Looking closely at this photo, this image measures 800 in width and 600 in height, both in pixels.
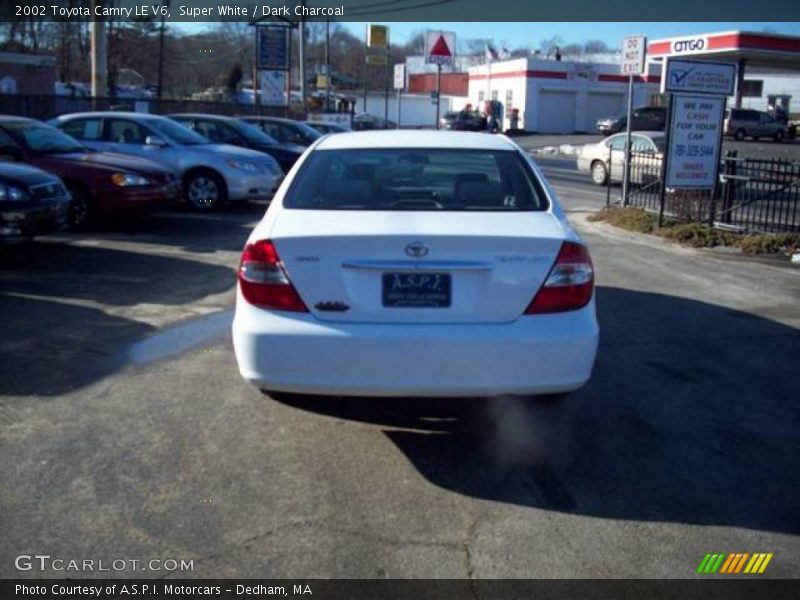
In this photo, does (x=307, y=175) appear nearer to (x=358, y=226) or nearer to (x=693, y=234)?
(x=358, y=226)

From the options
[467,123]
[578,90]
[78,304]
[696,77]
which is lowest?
[78,304]

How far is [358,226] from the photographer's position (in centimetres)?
414

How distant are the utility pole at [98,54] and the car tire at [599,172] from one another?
43.9 feet

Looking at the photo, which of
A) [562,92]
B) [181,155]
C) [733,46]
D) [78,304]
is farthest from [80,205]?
[562,92]

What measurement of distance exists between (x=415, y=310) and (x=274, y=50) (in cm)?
3196

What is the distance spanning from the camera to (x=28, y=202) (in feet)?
28.9

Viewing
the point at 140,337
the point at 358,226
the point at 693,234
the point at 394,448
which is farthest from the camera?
the point at 693,234

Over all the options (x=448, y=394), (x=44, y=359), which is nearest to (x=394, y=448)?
(x=448, y=394)

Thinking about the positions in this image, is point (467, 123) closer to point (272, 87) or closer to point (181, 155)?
point (272, 87)

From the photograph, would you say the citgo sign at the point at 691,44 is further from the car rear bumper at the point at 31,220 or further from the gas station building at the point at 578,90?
the car rear bumper at the point at 31,220

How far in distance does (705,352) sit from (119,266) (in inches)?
238

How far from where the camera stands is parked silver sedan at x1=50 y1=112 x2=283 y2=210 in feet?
44.8

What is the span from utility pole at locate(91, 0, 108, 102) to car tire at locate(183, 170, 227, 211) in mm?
8381

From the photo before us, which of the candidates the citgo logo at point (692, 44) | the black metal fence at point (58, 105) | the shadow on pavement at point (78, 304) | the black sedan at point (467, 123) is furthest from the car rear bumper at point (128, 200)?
the citgo logo at point (692, 44)
